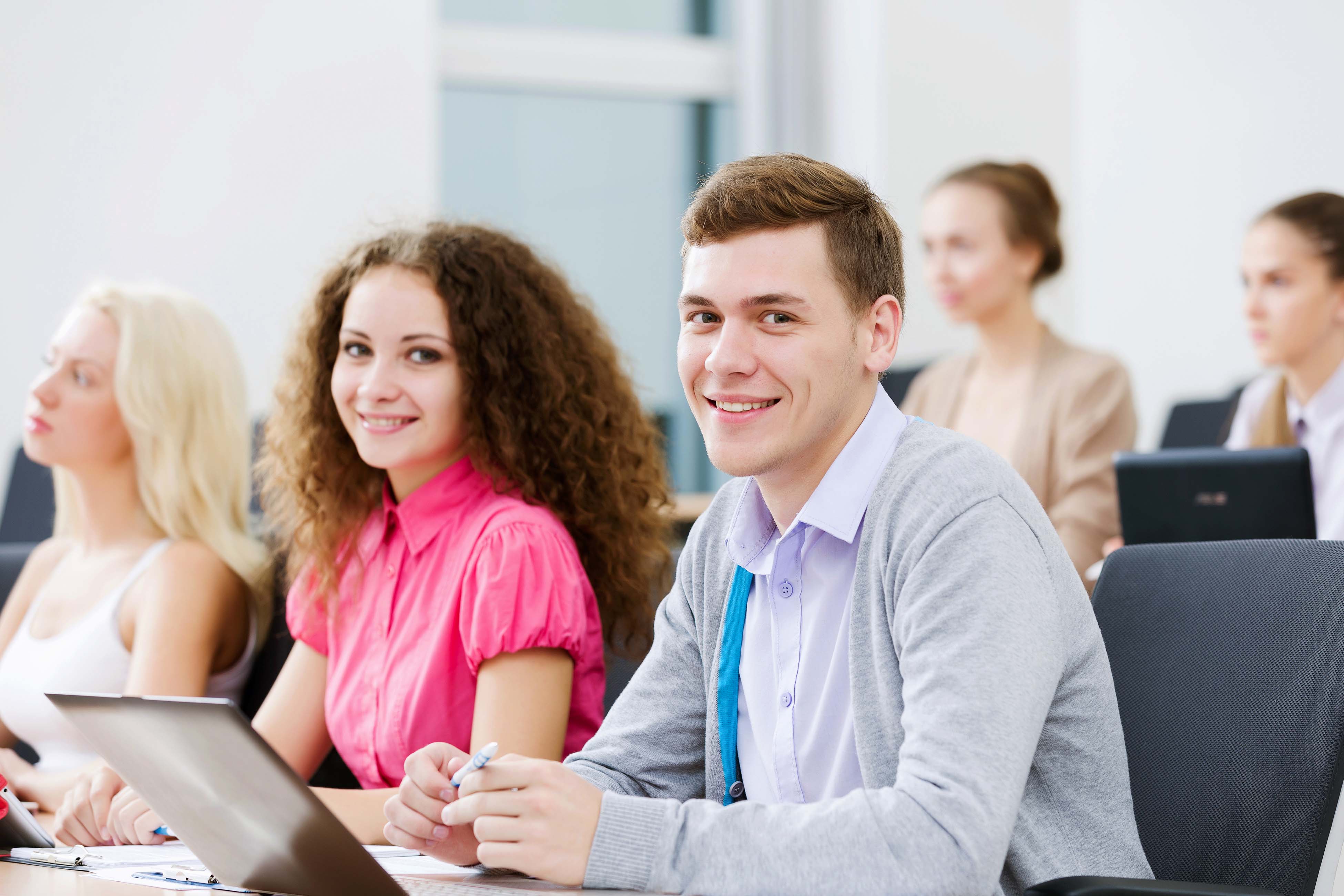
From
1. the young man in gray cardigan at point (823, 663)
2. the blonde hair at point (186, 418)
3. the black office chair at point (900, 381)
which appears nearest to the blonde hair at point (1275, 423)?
the black office chair at point (900, 381)

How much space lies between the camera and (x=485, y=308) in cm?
180

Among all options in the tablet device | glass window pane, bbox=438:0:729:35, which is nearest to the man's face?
the tablet device

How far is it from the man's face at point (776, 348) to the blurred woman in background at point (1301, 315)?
2033mm

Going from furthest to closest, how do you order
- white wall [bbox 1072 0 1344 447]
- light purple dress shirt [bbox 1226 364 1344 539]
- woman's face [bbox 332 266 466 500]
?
white wall [bbox 1072 0 1344 447], light purple dress shirt [bbox 1226 364 1344 539], woman's face [bbox 332 266 466 500]

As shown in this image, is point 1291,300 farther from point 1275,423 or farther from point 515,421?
point 515,421

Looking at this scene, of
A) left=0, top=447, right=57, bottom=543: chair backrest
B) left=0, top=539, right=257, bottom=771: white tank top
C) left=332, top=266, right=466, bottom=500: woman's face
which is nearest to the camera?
left=332, top=266, right=466, bottom=500: woman's face

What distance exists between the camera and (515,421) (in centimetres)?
180

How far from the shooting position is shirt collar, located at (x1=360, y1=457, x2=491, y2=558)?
179cm

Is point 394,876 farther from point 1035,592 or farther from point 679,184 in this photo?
point 679,184

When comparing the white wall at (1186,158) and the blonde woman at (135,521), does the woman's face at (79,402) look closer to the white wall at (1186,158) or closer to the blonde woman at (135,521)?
the blonde woman at (135,521)

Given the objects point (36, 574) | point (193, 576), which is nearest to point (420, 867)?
point (193, 576)

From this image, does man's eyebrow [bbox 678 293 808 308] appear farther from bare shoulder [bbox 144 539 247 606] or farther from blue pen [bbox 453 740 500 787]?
bare shoulder [bbox 144 539 247 606]

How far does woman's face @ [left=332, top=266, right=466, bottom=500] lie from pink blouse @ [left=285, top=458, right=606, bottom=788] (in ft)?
0.23

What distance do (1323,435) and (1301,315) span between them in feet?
0.97
